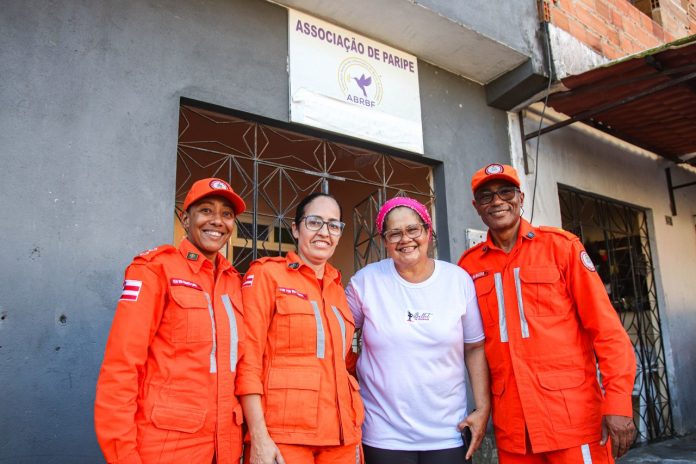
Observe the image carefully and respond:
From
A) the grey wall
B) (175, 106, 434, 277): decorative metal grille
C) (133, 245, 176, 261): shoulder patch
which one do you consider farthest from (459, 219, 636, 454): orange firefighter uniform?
the grey wall

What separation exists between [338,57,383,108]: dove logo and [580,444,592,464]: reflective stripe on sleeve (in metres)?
2.89

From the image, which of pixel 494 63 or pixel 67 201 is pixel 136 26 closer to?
pixel 67 201

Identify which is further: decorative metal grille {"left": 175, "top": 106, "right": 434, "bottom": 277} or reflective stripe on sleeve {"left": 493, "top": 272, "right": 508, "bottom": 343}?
decorative metal grille {"left": 175, "top": 106, "right": 434, "bottom": 277}

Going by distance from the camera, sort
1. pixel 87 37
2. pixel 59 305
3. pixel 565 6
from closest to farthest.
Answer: pixel 59 305 → pixel 87 37 → pixel 565 6

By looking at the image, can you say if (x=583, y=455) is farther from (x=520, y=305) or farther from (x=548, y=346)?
(x=520, y=305)

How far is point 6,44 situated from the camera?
2.70 meters

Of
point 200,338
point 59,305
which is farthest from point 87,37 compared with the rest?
point 200,338

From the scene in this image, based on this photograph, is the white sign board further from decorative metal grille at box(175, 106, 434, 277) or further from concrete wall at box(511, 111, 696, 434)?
concrete wall at box(511, 111, 696, 434)

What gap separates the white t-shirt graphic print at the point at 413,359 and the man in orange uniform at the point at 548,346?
19 cm

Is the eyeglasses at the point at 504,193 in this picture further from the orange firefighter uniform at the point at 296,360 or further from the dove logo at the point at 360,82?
the dove logo at the point at 360,82

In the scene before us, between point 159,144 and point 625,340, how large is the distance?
270 cm

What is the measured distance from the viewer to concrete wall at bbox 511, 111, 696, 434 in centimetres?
557

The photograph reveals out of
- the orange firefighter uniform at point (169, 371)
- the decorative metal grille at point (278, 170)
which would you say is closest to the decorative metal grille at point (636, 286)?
the decorative metal grille at point (278, 170)

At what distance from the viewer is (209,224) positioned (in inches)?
88.2
